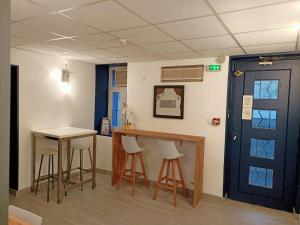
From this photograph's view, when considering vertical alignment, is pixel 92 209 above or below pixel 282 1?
below

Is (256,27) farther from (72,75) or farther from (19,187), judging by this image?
(19,187)

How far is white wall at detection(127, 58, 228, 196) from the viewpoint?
11.7 feet

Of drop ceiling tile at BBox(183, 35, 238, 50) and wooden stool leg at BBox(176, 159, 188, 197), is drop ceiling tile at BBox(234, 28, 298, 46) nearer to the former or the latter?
drop ceiling tile at BBox(183, 35, 238, 50)

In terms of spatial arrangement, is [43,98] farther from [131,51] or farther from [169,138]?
[169,138]

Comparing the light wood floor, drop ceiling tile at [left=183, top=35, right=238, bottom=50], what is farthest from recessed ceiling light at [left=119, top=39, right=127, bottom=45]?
the light wood floor

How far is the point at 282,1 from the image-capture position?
157 cm

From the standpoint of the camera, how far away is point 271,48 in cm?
291

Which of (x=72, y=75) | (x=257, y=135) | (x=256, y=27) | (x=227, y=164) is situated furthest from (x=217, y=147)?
(x=72, y=75)

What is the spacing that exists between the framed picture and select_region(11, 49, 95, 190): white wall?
5.39 feet

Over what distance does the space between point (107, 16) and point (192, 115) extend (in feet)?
7.59

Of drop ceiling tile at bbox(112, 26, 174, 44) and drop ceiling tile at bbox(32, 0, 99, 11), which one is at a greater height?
drop ceiling tile at bbox(32, 0, 99, 11)

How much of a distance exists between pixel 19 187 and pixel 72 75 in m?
2.17

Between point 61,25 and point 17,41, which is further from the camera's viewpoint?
point 17,41

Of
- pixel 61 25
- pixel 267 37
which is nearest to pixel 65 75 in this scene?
pixel 61 25
